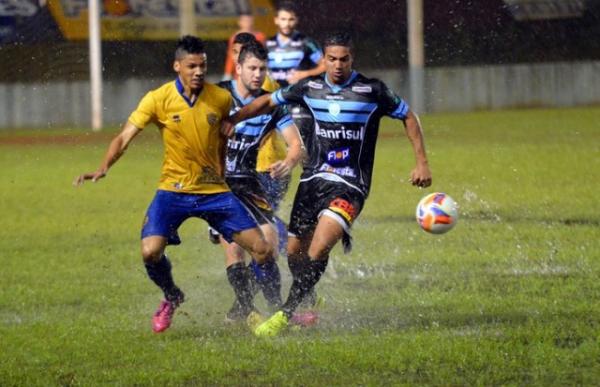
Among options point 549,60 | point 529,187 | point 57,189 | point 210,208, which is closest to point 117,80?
point 549,60

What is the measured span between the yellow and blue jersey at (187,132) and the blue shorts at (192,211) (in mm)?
46

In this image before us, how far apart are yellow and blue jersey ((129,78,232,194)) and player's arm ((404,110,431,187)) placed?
117 cm

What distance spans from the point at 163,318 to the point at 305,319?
0.89m

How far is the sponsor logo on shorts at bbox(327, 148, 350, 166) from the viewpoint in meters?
8.63

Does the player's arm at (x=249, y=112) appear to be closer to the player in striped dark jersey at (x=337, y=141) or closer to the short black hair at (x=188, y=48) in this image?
the player in striped dark jersey at (x=337, y=141)

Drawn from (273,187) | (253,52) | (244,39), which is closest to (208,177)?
(253,52)

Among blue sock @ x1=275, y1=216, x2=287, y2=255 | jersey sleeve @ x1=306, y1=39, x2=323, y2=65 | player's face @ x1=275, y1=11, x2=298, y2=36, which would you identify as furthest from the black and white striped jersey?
jersey sleeve @ x1=306, y1=39, x2=323, y2=65

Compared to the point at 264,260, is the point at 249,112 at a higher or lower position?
higher

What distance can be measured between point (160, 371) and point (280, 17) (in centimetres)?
905

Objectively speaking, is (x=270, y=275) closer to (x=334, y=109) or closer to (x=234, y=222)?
(x=234, y=222)

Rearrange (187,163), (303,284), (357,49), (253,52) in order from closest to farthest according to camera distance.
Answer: (187,163) < (303,284) < (253,52) < (357,49)

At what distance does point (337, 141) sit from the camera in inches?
339

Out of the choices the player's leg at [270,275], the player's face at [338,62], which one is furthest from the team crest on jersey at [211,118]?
the player's leg at [270,275]

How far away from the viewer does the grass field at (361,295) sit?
7102mm
